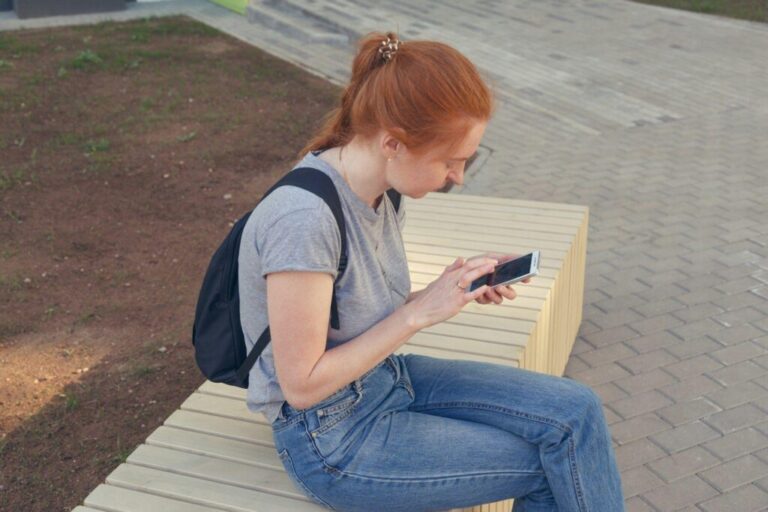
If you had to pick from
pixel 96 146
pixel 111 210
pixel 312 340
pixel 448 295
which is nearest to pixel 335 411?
pixel 312 340

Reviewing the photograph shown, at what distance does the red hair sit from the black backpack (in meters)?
0.20

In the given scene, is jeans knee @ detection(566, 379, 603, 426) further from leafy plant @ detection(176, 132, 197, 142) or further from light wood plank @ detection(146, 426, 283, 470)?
leafy plant @ detection(176, 132, 197, 142)

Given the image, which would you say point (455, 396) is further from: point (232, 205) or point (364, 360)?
point (232, 205)

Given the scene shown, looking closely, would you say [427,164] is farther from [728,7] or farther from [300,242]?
[728,7]

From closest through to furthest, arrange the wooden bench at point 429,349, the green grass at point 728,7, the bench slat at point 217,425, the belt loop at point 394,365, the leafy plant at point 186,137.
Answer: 1. the wooden bench at point 429,349
2. the belt loop at point 394,365
3. the bench slat at point 217,425
4. the leafy plant at point 186,137
5. the green grass at point 728,7

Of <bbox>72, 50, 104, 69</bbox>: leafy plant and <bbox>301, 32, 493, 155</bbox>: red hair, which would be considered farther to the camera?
<bbox>72, 50, 104, 69</bbox>: leafy plant

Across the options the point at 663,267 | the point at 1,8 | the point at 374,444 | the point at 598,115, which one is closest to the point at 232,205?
the point at 663,267

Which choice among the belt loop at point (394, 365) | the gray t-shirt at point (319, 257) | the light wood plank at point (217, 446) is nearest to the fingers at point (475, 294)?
the gray t-shirt at point (319, 257)

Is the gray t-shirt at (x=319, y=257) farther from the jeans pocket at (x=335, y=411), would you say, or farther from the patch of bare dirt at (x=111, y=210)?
the patch of bare dirt at (x=111, y=210)

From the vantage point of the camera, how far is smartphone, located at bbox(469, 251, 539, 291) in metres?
2.47

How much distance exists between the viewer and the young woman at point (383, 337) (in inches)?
90.4

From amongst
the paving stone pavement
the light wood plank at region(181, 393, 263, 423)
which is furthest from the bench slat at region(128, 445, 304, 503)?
the paving stone pavement

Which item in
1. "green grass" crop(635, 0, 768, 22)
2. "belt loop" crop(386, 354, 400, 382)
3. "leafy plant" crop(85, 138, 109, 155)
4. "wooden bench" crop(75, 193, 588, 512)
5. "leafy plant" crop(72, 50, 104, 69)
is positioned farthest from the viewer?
"green grass" crop(635, 0, 768, 22)

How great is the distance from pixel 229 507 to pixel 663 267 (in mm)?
3836
